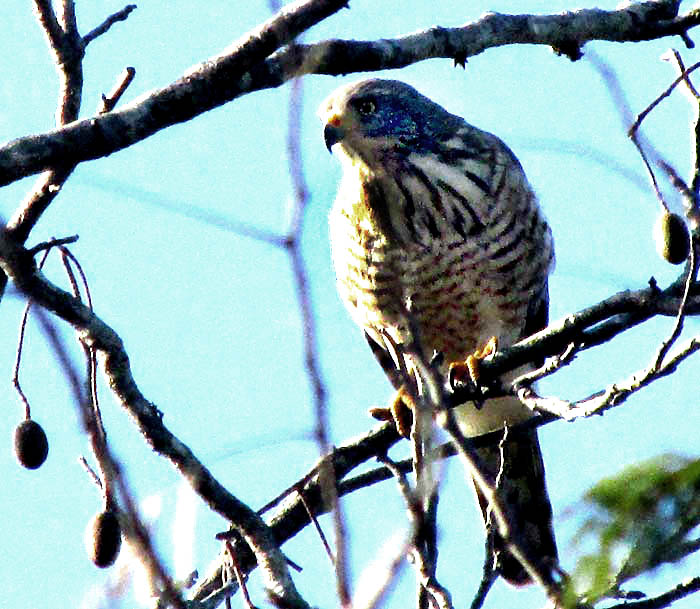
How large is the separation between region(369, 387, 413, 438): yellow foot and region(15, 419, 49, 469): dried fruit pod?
1666mm

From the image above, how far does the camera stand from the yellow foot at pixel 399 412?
4895mm

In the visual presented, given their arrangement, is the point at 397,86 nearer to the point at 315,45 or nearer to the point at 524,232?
the point at 524,232

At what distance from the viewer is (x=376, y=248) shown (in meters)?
5.74

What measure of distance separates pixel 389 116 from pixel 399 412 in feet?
5.01

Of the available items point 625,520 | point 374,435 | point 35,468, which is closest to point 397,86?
point 374,435

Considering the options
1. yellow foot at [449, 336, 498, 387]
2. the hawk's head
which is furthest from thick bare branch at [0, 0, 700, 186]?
the hawk's head

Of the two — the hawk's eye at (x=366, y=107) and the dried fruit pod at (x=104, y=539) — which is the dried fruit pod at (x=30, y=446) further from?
the hawk's eye at (x=366, y=107)

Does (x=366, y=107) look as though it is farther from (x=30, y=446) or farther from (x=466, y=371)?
(x=30, y=446)

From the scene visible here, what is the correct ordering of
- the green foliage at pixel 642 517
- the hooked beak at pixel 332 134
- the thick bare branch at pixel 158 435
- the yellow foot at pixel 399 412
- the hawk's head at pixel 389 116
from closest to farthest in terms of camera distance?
1. the green foliage at pixel 642 517
2. the thick bare branch at pixel 158 435
3. the yellow foot at pixel 399 412
4. the hooked beak at pixel 332 134
5. the hawk's head at pixel 389 116

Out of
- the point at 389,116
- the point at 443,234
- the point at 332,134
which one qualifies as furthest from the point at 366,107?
the point at 443,234

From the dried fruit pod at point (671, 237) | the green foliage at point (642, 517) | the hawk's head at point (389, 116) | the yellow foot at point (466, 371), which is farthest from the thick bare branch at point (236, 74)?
the hawk's head at point (389, 116)

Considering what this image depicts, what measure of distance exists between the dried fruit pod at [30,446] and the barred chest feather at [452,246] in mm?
2258

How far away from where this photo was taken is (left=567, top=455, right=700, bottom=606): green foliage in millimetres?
2029

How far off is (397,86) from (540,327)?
51.0 inches
